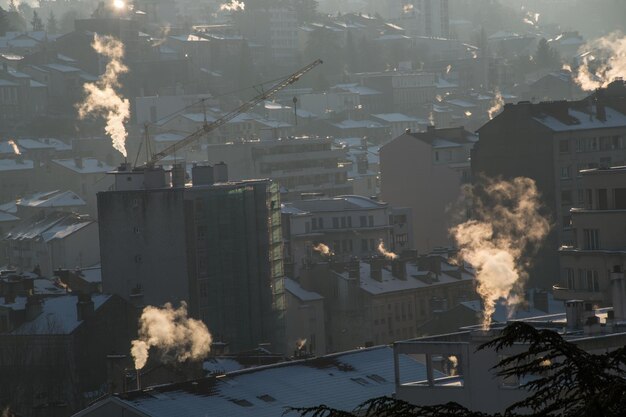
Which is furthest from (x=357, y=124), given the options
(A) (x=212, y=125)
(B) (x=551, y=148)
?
(B) (x=551, y=148)

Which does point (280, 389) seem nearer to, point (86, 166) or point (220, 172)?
point (220, 172)

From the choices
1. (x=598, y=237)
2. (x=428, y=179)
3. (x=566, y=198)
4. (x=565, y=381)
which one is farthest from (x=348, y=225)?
(x=565, y=381)

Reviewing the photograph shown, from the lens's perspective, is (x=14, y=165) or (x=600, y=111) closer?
(x=600, y=111)

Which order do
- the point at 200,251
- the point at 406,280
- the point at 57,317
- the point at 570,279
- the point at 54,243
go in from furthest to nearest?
1. the point at 54,243
2. the point at 406,280
3. the point at 200,251
4. the point at 57,317
5. the point at 570,279

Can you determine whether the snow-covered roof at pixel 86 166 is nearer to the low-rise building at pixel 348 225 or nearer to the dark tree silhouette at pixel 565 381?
the low-rise building at pixel 348 225

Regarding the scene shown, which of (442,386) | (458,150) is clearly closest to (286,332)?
(458,150)

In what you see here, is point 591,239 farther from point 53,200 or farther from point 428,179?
point 53,200

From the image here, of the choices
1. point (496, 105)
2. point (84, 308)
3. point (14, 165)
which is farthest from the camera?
point (496, 105)

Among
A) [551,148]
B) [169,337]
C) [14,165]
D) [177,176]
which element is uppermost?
[14,165]

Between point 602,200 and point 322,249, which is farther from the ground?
point 602,200
